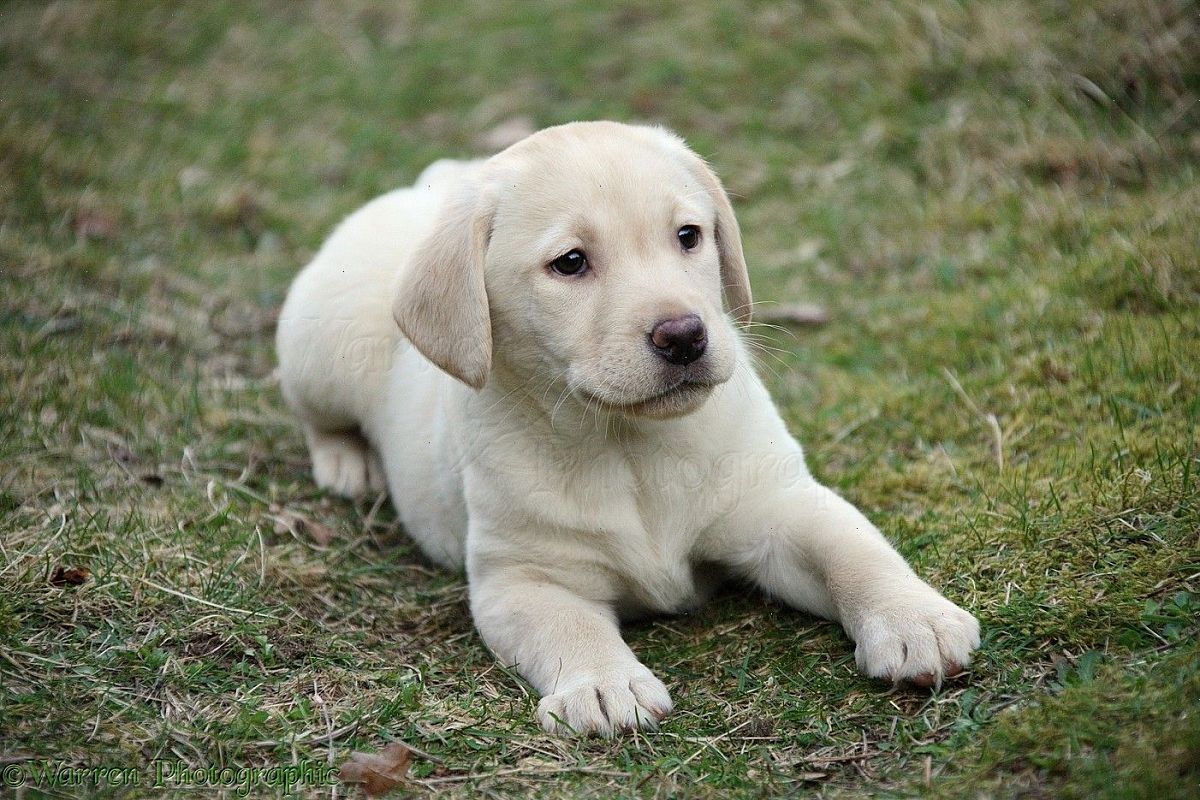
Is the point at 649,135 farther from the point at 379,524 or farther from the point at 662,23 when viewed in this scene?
the point at 662,23

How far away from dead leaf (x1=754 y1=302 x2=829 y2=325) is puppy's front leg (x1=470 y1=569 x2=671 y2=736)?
A: 8.65 feet

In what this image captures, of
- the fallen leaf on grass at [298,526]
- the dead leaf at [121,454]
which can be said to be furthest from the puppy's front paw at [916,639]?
the dead leaf at [121,454]

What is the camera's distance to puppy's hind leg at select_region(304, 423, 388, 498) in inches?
197

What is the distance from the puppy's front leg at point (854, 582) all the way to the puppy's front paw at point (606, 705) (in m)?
0.59

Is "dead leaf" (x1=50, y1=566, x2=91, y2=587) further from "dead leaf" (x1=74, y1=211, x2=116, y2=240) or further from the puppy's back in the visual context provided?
"dead leaf" (x1=74, y1=211, x2=116, y2=240)

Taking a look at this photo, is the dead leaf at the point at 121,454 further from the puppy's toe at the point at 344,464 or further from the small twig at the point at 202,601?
the small twig at the point at 202,601

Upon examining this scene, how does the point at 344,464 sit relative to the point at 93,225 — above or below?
above

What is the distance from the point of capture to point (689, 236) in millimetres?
3686

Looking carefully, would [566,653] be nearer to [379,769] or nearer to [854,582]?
[379,769]

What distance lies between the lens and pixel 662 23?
9.30m

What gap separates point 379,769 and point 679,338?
1.36 metres

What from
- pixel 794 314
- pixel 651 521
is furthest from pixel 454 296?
pixel 794 314

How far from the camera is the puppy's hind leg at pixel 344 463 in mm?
5008

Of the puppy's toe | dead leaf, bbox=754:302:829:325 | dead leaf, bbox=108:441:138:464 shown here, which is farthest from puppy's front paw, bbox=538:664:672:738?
dead leaf, bbox=754:302:829:325
